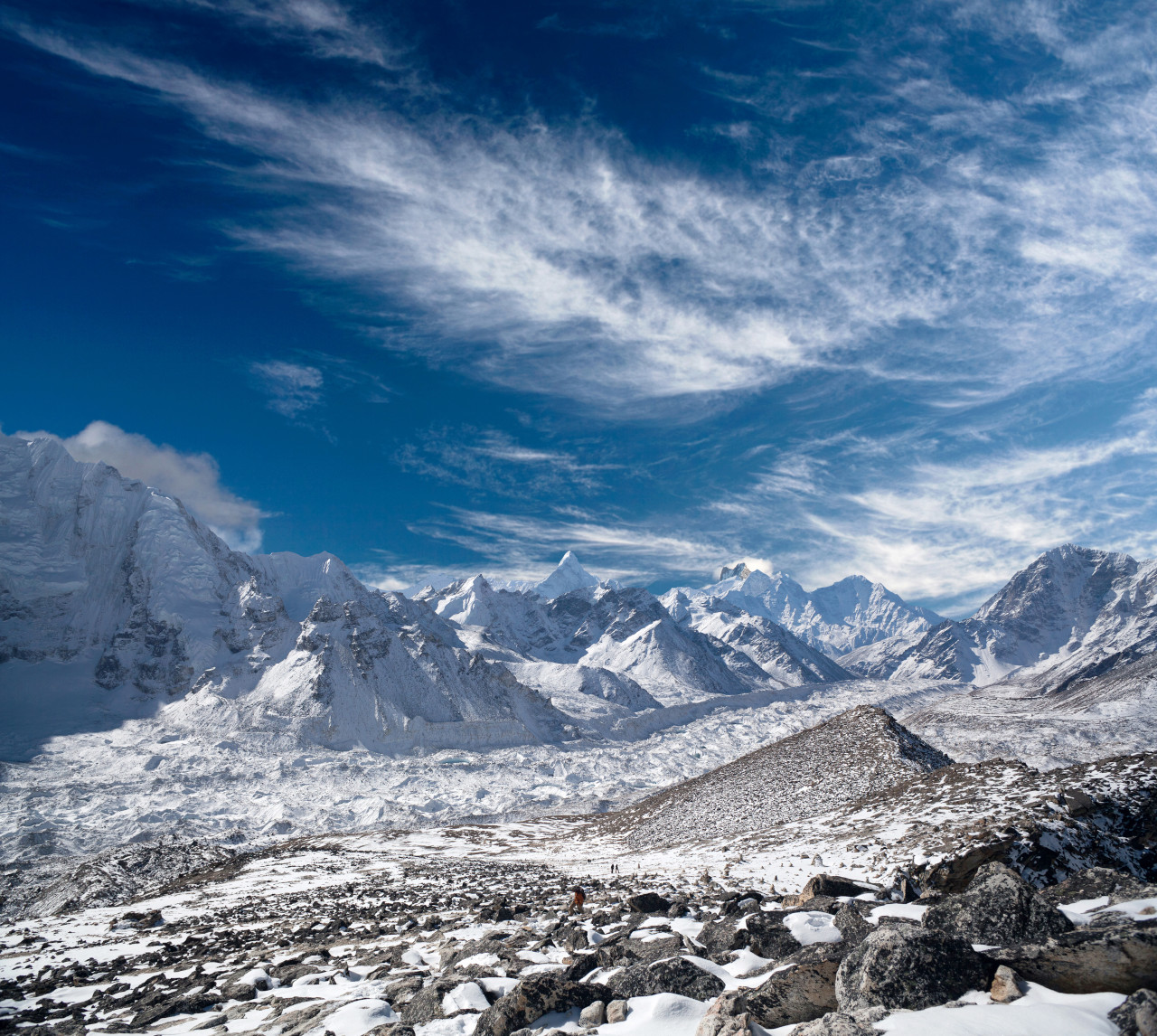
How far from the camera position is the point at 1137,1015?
4.89 metres

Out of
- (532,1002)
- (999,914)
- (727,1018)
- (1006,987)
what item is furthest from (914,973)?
(532,1002)

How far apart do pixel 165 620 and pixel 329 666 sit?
3854 cm

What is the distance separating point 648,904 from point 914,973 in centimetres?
957

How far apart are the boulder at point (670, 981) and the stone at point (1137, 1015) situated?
457 cm

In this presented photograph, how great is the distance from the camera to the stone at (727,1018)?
20.4 feet

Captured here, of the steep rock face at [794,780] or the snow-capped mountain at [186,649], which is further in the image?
the snow-capped mountain at [186,649]

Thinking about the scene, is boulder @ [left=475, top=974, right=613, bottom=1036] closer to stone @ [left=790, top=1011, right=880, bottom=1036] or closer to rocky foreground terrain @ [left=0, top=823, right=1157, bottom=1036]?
rocky foreground terrain @ [left=0, top=823, right=1157, bottom=1036]

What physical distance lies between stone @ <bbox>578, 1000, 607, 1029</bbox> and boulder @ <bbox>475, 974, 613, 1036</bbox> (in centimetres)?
25

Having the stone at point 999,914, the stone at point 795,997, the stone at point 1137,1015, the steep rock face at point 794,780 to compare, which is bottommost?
the steep rock face at point 794,780

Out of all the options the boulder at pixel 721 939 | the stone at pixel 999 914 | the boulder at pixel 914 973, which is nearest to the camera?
the boulder at pixel 914 973

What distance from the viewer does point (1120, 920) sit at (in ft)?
23.7

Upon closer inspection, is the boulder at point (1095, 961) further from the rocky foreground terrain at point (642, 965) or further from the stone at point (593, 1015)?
the stone at point (593, 1015)

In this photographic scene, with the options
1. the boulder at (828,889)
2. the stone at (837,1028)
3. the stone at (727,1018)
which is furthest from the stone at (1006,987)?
the boulder at (828,889)

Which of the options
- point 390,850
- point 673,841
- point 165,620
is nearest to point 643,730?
point 165,620
